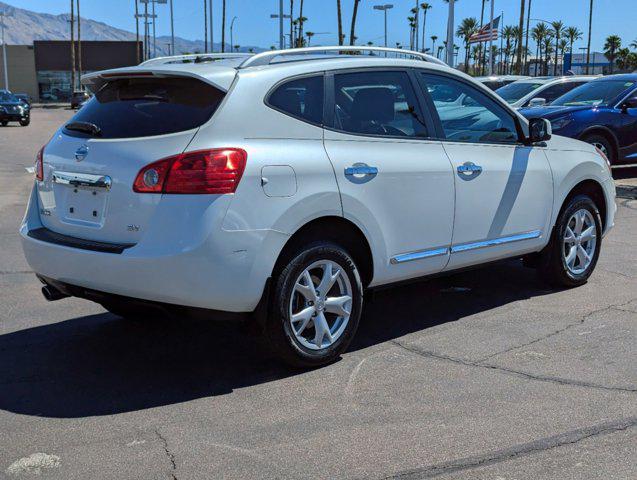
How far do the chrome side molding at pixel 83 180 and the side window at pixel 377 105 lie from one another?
1.41 m

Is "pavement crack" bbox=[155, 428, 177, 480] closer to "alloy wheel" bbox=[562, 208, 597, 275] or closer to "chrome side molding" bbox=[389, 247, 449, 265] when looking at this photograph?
"chrome side molding" bbox=[389, 247, 449, 265]

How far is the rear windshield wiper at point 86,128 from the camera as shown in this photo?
4852 mm

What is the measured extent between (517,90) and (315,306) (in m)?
16.2

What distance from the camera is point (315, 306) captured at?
490 centimetres

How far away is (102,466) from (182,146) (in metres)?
1.69

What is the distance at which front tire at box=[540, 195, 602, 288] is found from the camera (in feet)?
22.0

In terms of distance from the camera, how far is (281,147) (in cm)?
469

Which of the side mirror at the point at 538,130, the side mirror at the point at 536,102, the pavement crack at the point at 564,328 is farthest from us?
the side mirror at the point at 536,102

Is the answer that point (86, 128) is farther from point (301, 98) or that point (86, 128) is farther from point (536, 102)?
point (536, 102)

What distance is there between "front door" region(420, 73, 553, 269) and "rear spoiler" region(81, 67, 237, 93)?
1575 millimetres

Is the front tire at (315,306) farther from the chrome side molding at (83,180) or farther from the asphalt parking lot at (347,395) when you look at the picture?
the chrome side molding at (83,180)

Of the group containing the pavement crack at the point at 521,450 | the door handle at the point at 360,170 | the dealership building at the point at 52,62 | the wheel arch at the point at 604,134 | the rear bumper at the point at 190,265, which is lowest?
the pavement crack at the point at 521,450

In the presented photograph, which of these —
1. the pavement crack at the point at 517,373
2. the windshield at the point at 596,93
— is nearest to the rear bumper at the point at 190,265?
the pavement crack at the point at 517,373

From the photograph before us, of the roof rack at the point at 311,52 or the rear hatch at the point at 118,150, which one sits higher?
the roof rack at the point at 311,52
